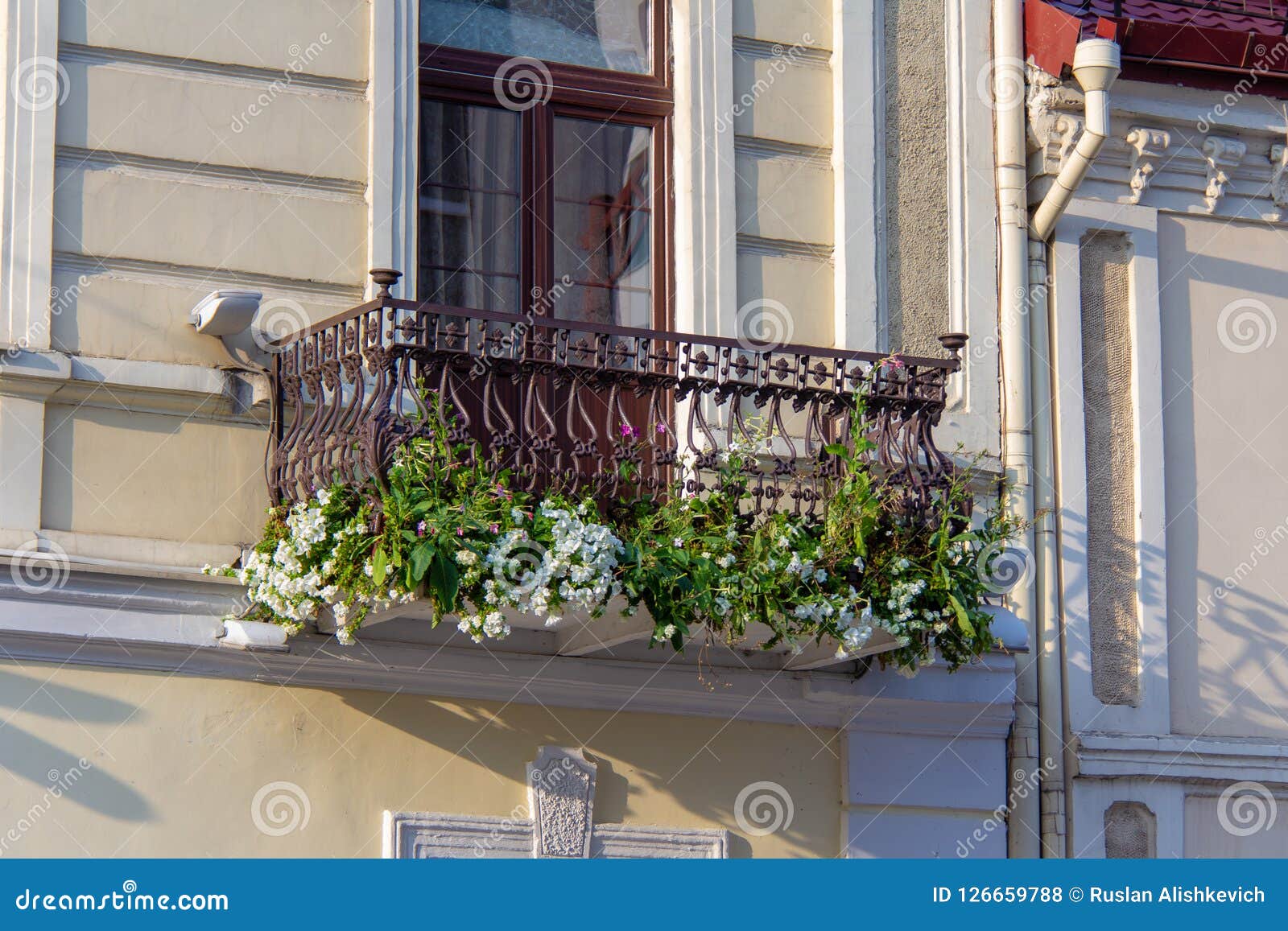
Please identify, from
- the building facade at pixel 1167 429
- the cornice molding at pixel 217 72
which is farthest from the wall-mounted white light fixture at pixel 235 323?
the building facade at pixel 1167 429

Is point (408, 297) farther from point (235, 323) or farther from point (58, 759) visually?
point (58, 759)

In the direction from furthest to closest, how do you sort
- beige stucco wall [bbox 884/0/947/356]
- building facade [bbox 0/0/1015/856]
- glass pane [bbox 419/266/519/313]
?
beige stucco wall [bbox 884/0/947/356]
glass pane [bbox 419/266/519/313]
building facade [bbox 0/0/1015/856]

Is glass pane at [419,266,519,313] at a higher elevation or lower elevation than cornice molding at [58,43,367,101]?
lower

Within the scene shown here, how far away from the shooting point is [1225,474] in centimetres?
997

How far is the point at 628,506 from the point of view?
814 cm

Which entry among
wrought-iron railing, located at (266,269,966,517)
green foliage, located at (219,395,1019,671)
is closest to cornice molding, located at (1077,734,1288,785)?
green foliage, located at (219,395,1019,671)

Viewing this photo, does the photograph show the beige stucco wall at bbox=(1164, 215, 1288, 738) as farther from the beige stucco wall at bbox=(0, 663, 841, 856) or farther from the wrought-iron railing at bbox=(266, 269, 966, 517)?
the beige stucco wall at bbox=(0, 663, 841, 856)

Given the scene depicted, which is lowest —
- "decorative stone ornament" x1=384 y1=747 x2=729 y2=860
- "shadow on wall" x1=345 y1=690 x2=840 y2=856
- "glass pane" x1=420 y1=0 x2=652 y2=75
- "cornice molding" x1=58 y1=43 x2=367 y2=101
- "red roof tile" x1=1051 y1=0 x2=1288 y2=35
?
"decorative stone ornament" x1=384 y1=747 x2=729 y2=860

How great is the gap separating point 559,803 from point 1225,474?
12.5 ft

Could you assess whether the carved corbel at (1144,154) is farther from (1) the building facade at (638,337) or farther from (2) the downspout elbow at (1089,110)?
(2) the downspout elbow at (1089,110)

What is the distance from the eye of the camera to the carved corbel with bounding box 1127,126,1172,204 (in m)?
10.0

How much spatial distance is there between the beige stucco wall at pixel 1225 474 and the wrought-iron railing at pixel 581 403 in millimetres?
1626

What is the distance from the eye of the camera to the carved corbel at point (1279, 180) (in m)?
10.2

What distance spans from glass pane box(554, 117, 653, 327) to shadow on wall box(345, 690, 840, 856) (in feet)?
6.37
